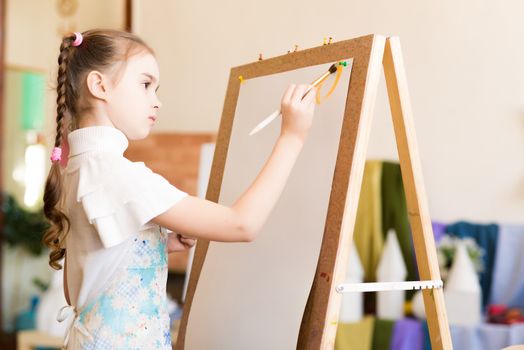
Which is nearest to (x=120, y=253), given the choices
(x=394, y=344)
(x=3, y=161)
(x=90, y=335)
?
(x=90, y=335)

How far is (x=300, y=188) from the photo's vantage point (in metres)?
1.49

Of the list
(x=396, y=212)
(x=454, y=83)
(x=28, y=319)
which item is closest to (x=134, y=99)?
(x=396, y=212)

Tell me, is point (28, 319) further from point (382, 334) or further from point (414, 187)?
point (414, 187)

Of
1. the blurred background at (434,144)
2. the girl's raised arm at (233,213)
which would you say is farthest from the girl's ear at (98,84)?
the blurred background at (434,144)

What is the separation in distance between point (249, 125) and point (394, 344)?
1.25m

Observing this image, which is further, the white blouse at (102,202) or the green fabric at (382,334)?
the green fabric at (382,334)

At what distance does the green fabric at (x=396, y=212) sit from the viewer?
9.25 feet

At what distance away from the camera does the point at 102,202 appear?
1.26m

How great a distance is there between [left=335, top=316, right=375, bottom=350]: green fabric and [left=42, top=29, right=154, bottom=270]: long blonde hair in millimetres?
1425

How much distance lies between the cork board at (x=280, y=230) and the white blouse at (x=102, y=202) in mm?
302

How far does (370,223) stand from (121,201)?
71.2 inches

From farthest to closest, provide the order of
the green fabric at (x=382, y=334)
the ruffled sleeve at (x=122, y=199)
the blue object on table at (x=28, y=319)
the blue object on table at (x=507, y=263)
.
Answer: the blue object on table at (x=28, y=319)
the blue object on table at (x=507, y=263)
the green fabric at (x=382, y=334)
the ruffled sleeve at (x=122, y=199)

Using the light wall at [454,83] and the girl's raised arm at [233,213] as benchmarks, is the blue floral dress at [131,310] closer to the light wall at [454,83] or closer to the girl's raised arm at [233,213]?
the girl's raised arm at [233,213]

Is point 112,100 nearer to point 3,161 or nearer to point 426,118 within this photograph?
point 426,118
